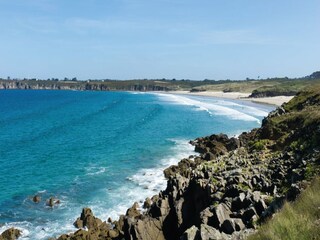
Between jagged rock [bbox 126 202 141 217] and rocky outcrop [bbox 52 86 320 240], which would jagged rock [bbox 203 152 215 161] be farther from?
jagged rock [bbox 126 202 141 217]

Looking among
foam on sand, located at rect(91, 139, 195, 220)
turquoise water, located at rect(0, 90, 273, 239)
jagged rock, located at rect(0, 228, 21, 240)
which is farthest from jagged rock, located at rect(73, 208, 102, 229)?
jagged rock, located at rect(0, 228, 21, 240)

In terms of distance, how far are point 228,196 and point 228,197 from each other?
527 mm

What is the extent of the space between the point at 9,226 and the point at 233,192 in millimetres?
18177

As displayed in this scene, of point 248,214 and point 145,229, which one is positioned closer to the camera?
point 248,214

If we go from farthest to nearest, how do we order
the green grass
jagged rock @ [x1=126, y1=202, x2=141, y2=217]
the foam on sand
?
the foam on sand < jagged rock @ [x1=126, y1=202, x2=141, y2=217] < the green grass

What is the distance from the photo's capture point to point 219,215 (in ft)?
60.2

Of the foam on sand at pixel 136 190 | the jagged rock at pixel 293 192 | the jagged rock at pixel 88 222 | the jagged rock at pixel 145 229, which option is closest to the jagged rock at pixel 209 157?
the foam on sand at pixel 136 190

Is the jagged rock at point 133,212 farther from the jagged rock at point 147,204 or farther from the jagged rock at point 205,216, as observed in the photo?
the jagged rock at point 205,216

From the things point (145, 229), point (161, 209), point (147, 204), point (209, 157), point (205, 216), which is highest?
point (205, 216)

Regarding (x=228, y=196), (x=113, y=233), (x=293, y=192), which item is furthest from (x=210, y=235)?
(x=113, y=233)

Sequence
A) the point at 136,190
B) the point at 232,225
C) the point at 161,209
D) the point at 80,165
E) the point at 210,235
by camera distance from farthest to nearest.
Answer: the point at 80,165 < the point at 136,190 < the point at 161,209 < the point at 232,225 < the point at 210,235

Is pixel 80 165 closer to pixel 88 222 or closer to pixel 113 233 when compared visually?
pixel 88 222

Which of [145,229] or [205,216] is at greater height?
[205,216]

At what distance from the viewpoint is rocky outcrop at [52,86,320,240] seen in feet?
55.6
